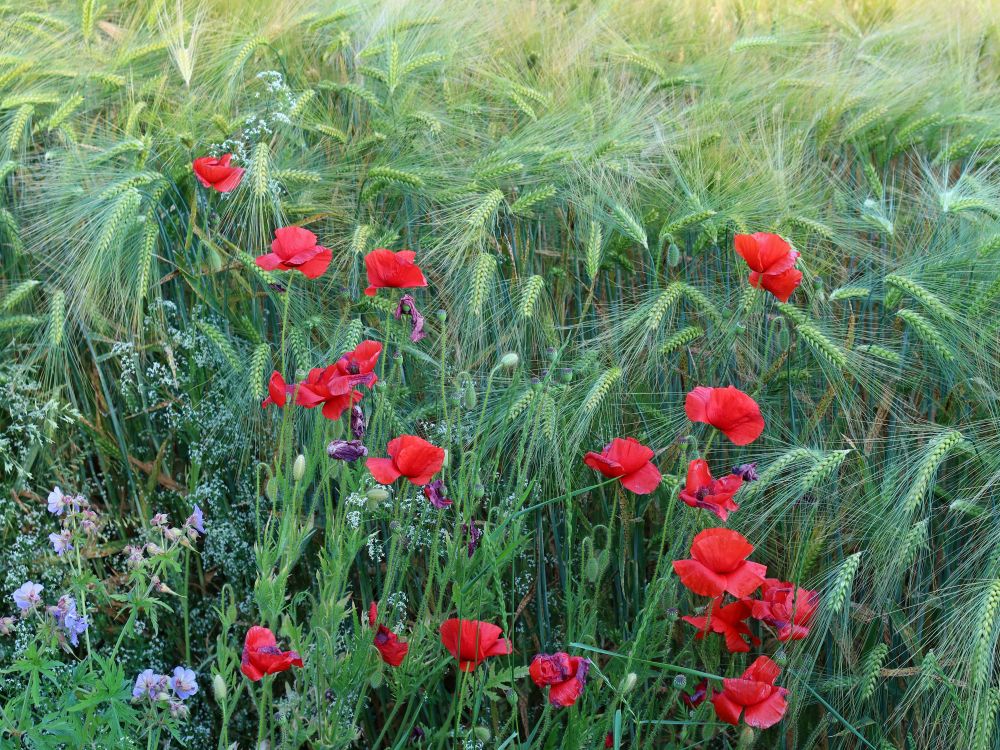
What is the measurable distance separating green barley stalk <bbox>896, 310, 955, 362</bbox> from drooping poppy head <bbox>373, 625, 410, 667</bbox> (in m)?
0.85

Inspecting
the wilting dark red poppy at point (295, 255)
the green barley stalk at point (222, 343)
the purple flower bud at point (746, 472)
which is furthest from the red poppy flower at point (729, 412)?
the green barley stalk at point (222, 343)

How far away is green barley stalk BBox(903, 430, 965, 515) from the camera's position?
140 cm

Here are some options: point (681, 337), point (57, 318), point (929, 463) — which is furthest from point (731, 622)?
point (57, 318)

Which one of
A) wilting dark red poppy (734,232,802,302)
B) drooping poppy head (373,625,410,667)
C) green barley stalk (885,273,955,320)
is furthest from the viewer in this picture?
green barley stalk (885,273,955,320)

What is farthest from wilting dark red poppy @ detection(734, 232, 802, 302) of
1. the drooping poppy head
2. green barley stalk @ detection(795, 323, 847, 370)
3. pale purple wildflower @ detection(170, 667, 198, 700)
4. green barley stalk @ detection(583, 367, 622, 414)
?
pale purple wildflower @ detection(170, 667, 198, 700)

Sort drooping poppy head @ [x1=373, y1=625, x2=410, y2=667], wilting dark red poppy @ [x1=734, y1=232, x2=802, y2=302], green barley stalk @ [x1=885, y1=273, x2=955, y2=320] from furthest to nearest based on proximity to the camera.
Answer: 1. green barley stalk @ [x1=885, y1=273, x2=955, y2=320]
2. wilting dark red poppy @ [x1=734, y1=232, x2=802, y2=302]
3. drooping poppy head @ [x1=373, y1=625, x2=410, y2=667]

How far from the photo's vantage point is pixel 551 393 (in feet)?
5.04

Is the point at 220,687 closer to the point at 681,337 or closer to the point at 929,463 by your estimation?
the point at 681,337

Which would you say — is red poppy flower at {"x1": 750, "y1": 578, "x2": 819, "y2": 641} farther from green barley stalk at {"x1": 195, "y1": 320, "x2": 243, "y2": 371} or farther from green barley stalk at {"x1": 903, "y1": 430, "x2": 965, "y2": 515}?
green barley stalk at {"x1": 195, "y1": 320, "x2": 243, "y2": 371}

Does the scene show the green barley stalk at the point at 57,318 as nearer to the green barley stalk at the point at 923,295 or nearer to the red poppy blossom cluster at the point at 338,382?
the red poppy blossom cluster at the point at 338,382

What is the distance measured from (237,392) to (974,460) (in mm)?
1127

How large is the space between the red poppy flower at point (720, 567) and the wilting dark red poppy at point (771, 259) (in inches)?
15.6

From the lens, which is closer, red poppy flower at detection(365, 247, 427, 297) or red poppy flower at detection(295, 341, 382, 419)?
red poppy flower at detection(295, 341, 382, 419)

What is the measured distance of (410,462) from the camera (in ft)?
4.17
